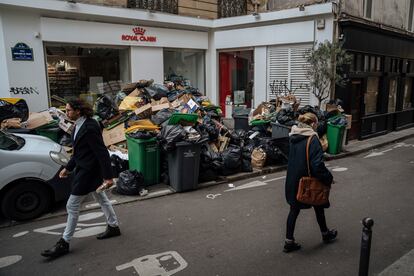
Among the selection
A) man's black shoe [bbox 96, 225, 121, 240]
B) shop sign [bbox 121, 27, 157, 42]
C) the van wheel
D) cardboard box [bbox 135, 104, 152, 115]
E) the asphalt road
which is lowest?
the asphalt road

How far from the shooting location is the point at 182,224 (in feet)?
17.2

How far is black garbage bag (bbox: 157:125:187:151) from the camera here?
21.3ft

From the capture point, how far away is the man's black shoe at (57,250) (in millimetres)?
4145

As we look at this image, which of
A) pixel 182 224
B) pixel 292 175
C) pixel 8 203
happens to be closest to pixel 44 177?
pixel 8 203

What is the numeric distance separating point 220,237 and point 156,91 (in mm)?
6153

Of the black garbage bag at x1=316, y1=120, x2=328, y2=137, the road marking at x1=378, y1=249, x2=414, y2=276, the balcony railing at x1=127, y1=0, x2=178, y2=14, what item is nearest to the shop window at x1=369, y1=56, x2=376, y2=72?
the black garbage bag at x1=316, y1=120, x2=328, y2=137

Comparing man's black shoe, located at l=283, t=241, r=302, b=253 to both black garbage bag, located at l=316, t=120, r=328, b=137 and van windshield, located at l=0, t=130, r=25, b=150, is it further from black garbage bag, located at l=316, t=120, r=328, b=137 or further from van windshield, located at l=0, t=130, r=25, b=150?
black garbage bag, located at l=316, t=120, r=328, b=137

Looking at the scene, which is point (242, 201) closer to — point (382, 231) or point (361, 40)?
point (382, 231)

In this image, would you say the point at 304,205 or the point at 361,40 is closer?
the point at 304,205

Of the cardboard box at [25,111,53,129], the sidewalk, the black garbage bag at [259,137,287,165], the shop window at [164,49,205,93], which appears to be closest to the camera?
the sidewalk

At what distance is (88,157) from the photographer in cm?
420

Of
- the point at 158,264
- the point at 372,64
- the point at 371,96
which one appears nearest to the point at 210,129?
the point at 158,264

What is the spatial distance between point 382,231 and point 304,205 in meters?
1.64

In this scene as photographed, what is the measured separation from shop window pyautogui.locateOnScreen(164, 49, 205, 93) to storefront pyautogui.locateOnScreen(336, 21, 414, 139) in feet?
19.8
